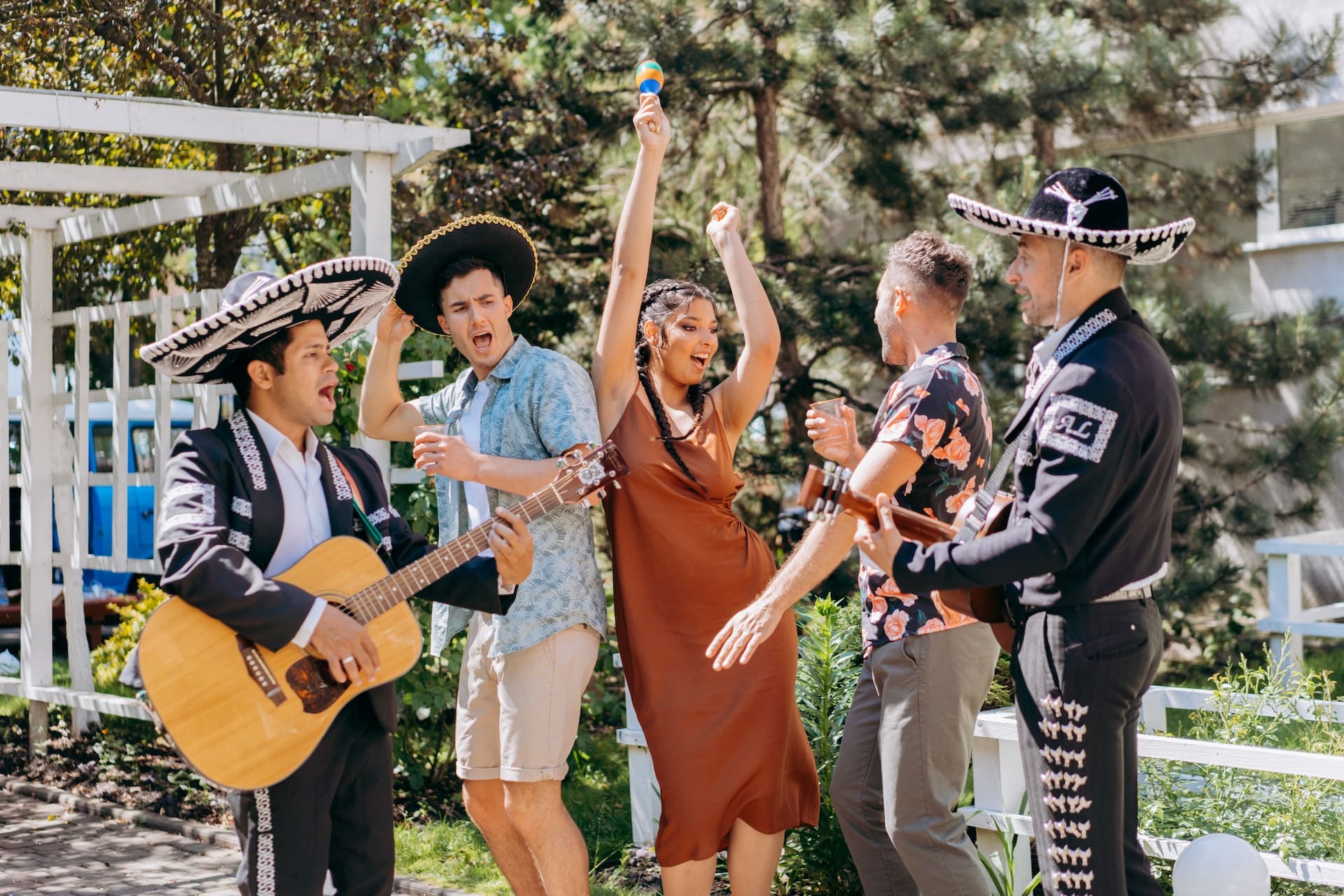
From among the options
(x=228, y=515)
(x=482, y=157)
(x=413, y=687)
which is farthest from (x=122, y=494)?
(x=228, y=515)

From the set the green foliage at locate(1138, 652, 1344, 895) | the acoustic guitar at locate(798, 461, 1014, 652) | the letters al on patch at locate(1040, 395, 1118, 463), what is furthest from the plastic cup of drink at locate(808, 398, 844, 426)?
the green foliage at locate(1138, 652, 1344, 895)

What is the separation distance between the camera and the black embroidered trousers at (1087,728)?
3.03m

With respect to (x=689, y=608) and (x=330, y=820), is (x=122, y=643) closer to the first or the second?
(x=689, y=608)

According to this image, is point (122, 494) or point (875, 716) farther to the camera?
point (122, 494)

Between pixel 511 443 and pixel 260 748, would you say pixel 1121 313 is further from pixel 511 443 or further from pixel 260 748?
pixel 260 748

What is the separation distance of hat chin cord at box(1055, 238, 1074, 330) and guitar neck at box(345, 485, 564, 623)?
134 cm

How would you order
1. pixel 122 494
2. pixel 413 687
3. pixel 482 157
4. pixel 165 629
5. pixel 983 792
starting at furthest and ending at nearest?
pixel 482 157 → pixel 122 494 → pixel 413 687 → pixel 983 792 → pixel 165 629

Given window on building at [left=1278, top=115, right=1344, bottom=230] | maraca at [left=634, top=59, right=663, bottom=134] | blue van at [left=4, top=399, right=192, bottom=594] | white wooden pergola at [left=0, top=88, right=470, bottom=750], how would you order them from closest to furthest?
maraca at [left=634, top=59, right=663, bottom=134] < white wooden pergola at [left=0, top=88, right=470, bottom=750] < window on building at [left=1278, top=115, right=1344, bottom=230] < blue van at [left=4, top=399, right=192, bottom=594]

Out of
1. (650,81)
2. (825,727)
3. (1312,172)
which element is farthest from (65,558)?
(1312,172)

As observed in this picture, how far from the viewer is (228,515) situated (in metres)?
3.30

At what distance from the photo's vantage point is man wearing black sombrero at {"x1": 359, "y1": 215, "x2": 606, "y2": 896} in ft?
13.0

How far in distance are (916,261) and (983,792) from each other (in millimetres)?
1706

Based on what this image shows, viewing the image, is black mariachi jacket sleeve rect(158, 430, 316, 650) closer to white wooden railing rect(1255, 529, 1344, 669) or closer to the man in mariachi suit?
the man in mariachi suit

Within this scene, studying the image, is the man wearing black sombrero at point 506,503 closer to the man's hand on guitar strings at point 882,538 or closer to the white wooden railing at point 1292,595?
the man's hand on guitar strings at point 882,538
